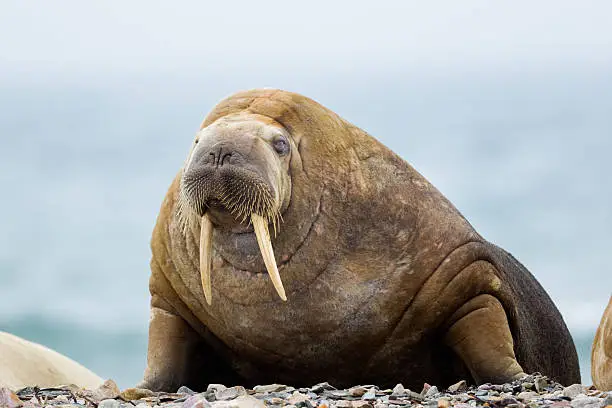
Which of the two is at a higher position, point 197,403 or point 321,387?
point 321,387

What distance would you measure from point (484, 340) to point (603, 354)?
141 cm

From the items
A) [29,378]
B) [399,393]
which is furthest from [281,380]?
[29,378]

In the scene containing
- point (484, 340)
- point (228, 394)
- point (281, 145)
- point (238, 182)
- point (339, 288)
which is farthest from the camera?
point (484, 340)

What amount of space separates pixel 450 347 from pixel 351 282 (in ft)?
3.27

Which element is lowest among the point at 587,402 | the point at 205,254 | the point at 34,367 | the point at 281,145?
the point at 587,402

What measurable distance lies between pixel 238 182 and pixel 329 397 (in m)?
1.51

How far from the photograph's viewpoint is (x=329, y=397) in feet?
27.6

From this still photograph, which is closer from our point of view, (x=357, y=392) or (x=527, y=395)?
(x=527, y=395)

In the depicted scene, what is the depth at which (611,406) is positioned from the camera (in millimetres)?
7301

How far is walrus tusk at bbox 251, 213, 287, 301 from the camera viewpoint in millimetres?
8773

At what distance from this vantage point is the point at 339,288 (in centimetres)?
935

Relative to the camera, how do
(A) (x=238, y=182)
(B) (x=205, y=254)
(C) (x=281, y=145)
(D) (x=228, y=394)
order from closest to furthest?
1. (D) (x=228, y=394)
2. (A) (x=238, y=182)
3. (B) (x=205, y=254)
4. (C) (x=281, y=145)

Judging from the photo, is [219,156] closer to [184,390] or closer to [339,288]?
[339,288]

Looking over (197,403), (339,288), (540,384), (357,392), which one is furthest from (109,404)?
(540,384)
